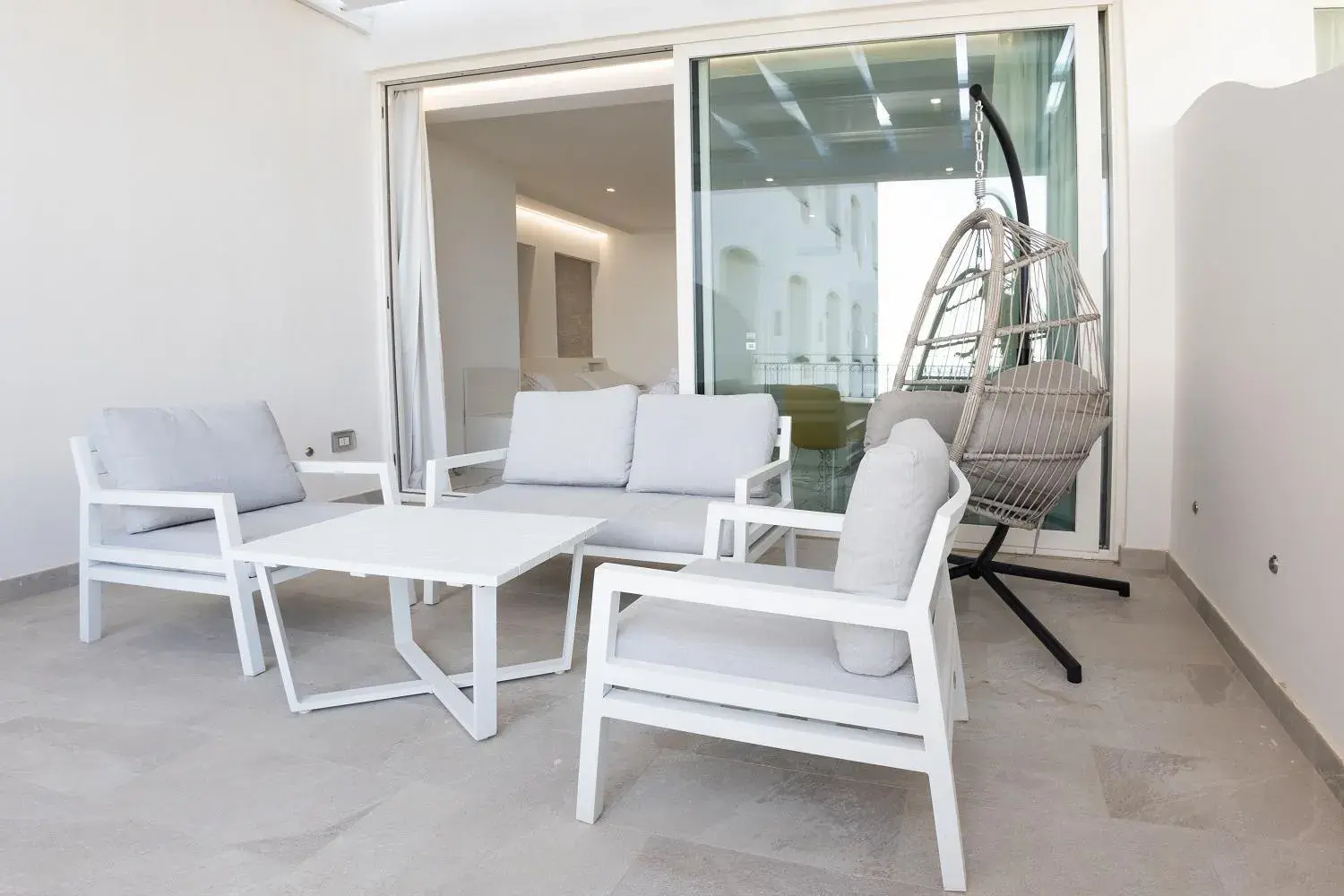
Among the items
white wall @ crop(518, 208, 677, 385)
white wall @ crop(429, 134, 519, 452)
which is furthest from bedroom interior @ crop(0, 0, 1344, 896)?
white wall @ crop(518, 208, 677, 385)

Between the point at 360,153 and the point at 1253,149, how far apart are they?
4556 millimetres

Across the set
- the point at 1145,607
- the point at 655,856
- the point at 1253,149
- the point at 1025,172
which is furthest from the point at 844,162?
the point at 655,856

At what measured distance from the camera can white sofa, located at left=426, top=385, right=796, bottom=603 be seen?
3.07 m

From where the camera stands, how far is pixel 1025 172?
13.1 ft

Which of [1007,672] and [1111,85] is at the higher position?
[1111,85]

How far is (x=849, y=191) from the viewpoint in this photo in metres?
4.20

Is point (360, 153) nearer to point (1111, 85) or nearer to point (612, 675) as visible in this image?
point (1111, 85)

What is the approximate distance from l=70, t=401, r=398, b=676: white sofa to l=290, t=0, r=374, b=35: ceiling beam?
275cm

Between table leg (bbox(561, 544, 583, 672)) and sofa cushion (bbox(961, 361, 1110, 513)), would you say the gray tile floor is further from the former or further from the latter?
sofa cushion (bbox(961, 361, 1110, 513))

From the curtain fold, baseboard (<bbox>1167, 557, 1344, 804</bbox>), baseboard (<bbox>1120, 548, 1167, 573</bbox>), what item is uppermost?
the curtain fold

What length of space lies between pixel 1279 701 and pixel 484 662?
2.04 meters

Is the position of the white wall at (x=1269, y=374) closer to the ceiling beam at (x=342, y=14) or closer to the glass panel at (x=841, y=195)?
the glass panel at (x=841, y=195)

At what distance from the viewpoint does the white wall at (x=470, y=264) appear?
6.65 m

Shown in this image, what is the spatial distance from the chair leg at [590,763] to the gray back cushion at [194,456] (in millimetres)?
1851
